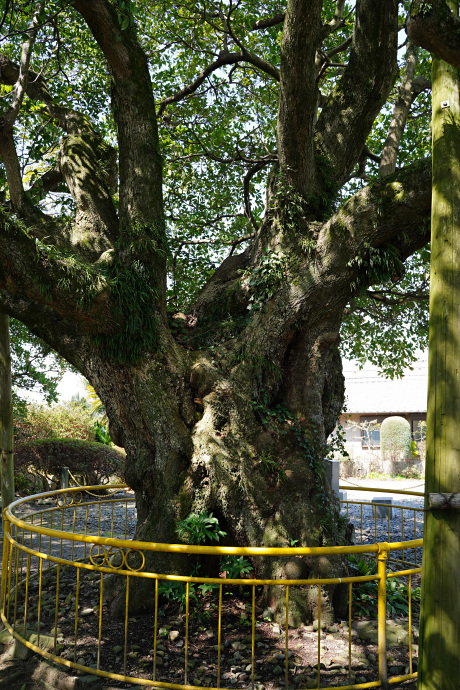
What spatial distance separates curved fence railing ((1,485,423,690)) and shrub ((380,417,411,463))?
59.8 feet

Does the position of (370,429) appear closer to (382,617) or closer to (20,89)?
(382,617)

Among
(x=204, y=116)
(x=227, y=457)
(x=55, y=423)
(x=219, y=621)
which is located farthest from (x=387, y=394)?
(x=219, y=621)

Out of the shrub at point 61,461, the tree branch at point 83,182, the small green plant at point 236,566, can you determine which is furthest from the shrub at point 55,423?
the small green plant at point 236,566

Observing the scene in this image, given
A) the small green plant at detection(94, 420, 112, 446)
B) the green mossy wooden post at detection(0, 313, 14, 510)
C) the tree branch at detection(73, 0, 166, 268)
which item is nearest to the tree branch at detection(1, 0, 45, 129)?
the tree branch at detection(73, 0, 166, 268)

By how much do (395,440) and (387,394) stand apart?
16.1 feet

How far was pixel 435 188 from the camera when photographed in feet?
10.7

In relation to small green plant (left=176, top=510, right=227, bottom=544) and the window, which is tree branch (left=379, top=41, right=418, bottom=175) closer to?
small green plant (left=176, top=510, right=227, bottom=544)

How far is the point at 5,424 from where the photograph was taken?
8273 millimetres

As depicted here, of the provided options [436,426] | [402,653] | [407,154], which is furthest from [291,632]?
[407,154]

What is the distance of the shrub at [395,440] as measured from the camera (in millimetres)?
23984

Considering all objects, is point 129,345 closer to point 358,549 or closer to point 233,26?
point 358,549

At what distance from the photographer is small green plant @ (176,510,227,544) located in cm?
547

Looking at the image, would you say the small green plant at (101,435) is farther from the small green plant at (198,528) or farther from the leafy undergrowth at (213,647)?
the small green plant at (198,528)

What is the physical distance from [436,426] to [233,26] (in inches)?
390
